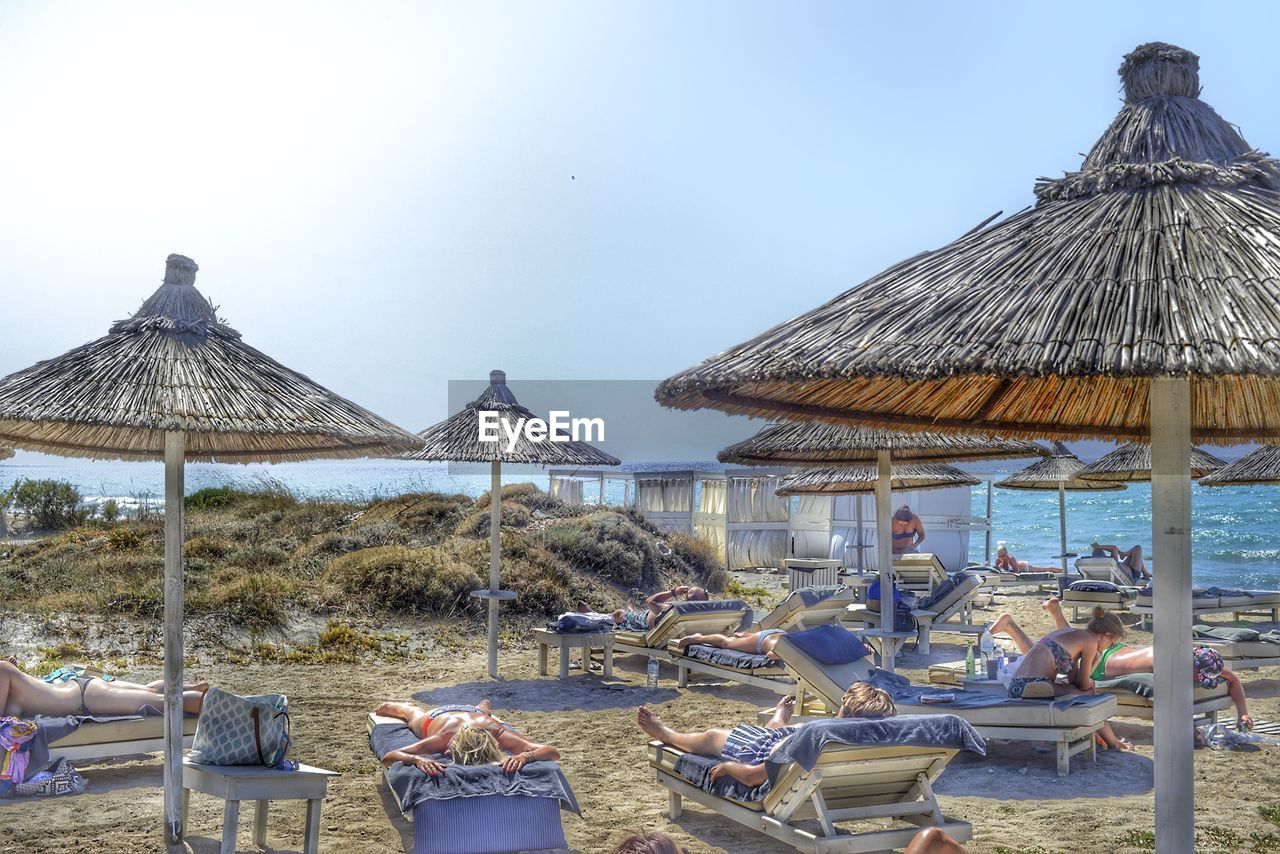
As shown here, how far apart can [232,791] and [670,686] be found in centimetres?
583

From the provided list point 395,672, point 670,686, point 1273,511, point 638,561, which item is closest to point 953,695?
point 670,686

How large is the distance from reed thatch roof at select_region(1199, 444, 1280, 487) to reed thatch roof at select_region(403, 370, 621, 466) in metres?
7.78

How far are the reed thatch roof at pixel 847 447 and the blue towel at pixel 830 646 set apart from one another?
7.37 ft

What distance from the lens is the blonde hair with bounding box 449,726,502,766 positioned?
5.27m

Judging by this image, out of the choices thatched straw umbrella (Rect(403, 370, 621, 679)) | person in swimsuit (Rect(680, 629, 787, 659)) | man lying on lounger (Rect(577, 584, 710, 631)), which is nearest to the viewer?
person in swimsuit (Rect(680, 629, 787, 659))

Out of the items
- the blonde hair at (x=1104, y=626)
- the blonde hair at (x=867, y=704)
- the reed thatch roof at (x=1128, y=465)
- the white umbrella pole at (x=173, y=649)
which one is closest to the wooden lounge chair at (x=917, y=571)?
the reed thatch roof at (x=1128, y=465)

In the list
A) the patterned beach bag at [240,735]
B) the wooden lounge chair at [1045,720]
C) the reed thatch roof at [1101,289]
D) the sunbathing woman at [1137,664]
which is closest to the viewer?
the reed thatch roof at [1101,289]

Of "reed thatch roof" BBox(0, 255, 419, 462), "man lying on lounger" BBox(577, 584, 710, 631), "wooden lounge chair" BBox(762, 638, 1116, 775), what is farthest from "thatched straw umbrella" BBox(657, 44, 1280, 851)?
"man lying on lounger" BBox(577, 584, 710, 631)

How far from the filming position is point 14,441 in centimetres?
595

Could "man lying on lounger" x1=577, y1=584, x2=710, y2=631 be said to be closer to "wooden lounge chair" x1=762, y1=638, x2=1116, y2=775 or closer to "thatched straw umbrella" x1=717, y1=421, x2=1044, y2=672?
"thatched straw umbrella" x1=717, y1=421, x2=1044, y2=672

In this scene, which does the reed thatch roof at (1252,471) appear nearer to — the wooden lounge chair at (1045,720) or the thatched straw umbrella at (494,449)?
→ the wooden lounge chair at (1045,720)

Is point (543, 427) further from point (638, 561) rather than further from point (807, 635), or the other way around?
point (638, 561)

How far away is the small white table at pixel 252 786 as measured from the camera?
4609mm

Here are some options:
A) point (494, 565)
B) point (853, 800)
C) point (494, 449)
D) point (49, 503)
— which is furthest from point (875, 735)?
point (49, 503)
